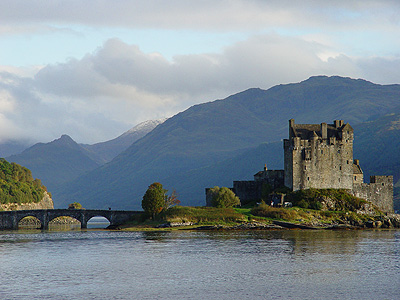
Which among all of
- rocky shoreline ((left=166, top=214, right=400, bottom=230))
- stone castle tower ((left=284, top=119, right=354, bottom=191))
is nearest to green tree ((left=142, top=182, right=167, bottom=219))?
rocky shoreline ((left=166, top=214, right=400, bottom=230))

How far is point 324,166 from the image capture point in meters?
167

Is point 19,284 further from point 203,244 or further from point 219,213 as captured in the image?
point 219,213

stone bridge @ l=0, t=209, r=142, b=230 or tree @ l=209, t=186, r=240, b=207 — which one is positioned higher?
tree @ l=209, t=186, r=240, b=207

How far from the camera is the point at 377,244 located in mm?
113438

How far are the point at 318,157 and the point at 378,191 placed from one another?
21.3 metres

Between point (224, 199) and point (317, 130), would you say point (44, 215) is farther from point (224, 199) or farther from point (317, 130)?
point (317, 130)

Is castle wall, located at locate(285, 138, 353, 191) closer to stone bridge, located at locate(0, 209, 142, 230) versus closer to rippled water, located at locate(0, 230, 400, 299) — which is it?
rippled water, located at locate(0, 230, 400, 299)

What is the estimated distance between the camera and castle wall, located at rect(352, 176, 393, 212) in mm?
171875

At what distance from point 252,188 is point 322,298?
116 meters

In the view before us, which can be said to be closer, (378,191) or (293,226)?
(293,226)

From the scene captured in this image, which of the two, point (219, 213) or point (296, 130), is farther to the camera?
point (296, 130)

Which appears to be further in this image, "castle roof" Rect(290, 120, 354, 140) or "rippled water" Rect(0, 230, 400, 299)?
"castle roof" Rect(290, 120, 354, 140)

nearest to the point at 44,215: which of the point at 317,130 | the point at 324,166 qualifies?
the point at 324,166

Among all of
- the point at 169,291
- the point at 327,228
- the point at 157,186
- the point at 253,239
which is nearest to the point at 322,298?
the point at 169,291
